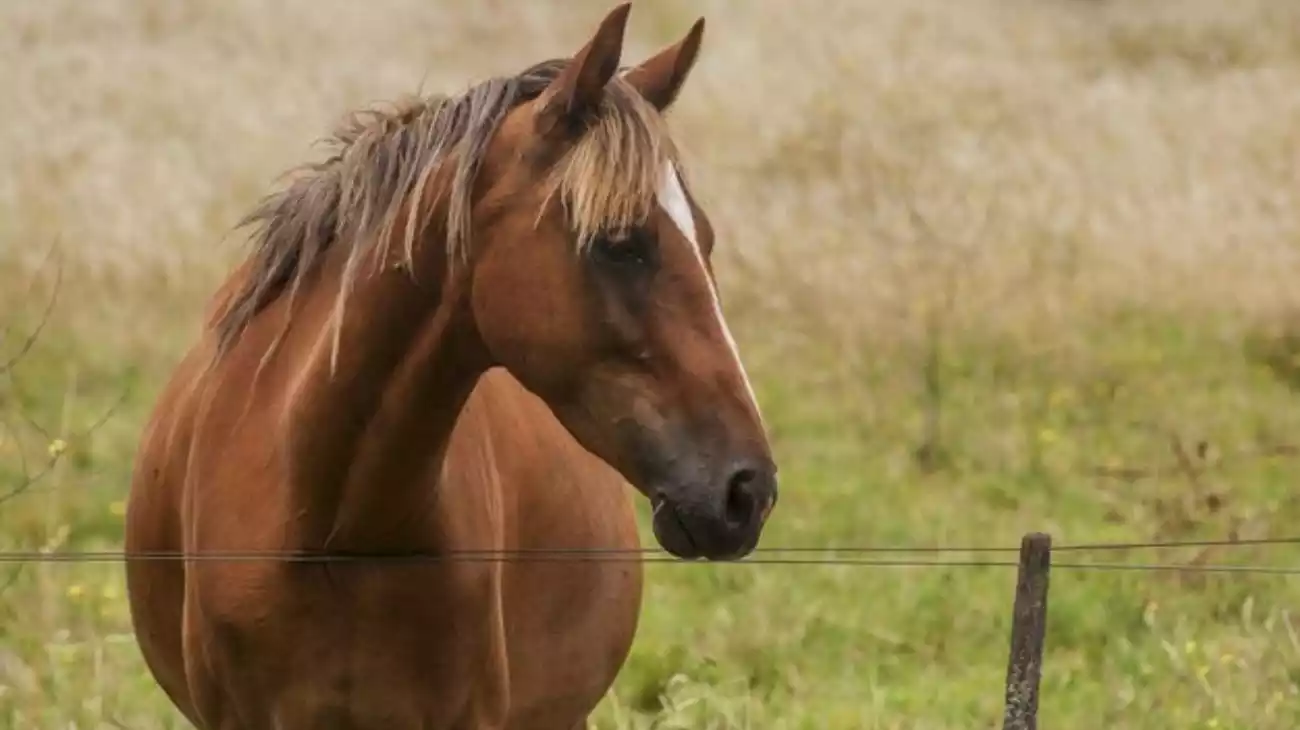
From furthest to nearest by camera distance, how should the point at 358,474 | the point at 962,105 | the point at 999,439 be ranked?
the point at 962,105
the point at 999,439
the point at 358,474

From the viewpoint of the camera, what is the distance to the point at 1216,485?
26.1ft

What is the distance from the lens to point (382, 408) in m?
3.10

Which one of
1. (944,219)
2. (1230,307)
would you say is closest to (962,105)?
(944,219)

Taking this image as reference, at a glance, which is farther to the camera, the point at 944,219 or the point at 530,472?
the point at 944,219

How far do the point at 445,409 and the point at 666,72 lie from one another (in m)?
0.68

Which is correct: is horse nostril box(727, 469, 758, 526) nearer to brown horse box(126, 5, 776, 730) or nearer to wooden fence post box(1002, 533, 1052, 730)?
brown horse box(126, 5, 776, 730)

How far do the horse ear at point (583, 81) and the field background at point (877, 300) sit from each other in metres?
1.05

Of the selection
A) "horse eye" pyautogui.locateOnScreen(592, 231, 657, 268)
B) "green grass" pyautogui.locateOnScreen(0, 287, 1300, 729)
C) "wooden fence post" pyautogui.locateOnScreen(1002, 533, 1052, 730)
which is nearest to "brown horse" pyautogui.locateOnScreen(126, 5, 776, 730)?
"horse eye" pyautogui.locateOnScreen(592, 231, 657, 268)

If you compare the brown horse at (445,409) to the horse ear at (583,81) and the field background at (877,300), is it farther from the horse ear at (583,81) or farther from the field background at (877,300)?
the field background at (877,300)

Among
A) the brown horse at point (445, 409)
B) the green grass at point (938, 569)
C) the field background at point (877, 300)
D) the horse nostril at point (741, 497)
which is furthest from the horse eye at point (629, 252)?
the green grass at point (938, 569)

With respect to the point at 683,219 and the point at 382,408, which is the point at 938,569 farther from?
the point at 683,219

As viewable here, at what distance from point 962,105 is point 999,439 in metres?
5.16

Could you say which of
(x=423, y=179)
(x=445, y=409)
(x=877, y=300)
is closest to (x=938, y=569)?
(x=877, y=300)

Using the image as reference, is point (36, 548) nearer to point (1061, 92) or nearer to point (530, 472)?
point (530, 472)
